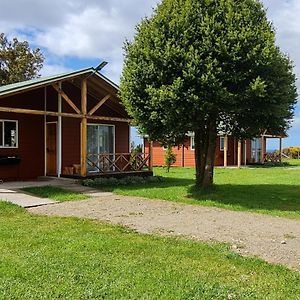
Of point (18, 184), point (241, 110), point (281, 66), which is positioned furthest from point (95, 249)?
point (18, 184)

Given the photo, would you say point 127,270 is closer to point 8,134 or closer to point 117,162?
point 8,134

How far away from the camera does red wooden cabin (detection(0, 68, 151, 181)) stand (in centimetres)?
1595

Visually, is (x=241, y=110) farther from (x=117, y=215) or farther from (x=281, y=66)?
(x=117, y=215)

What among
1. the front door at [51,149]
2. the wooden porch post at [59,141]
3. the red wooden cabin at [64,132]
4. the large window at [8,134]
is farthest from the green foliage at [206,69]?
the front door at [51,149]

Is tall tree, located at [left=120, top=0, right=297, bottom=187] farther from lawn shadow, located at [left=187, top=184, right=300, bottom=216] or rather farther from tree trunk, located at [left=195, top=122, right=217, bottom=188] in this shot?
lawn shadow, located at [left=187, top=184, right=300, bottom=216]

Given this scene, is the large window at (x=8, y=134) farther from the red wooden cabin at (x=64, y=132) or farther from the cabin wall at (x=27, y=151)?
the cabin wall at (x=27, y=151)

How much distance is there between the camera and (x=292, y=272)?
519cm

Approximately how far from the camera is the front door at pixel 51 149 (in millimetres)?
17641

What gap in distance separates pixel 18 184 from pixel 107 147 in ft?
17.6

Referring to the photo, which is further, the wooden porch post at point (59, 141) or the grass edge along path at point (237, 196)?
the wooden porch post at point (59, 141)

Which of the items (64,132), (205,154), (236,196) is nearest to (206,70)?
(205,154)

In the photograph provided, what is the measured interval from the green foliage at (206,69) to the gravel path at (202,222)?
2.64 meters

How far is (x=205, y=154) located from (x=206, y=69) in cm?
350

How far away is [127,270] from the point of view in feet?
16.6
